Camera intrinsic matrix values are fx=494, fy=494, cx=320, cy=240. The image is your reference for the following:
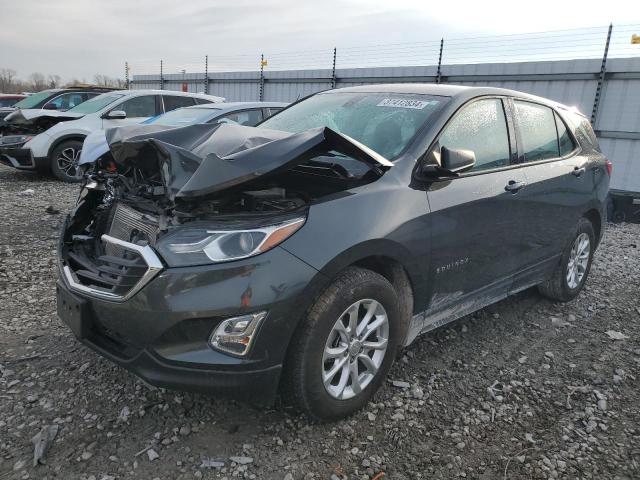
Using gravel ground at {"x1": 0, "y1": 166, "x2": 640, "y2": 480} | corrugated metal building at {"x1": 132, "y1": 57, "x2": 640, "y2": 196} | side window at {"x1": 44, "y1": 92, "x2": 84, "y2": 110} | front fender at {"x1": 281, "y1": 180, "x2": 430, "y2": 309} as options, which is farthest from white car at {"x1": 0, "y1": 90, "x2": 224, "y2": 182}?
front fender at {"x1": 281, "y1": 180, "x2": 430, "y2": 309}

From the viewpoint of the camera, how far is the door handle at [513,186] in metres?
3.30

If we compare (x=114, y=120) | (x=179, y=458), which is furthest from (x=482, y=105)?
(x=114, y=120)

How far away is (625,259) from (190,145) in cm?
548

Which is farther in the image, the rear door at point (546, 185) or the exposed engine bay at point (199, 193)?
the rear door at point (546, 185)

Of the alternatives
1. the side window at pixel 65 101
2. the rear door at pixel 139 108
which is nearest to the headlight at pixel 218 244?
the rear door at pixel 139 108

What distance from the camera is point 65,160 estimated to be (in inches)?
356

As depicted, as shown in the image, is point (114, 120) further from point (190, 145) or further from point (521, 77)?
point (521, 77)

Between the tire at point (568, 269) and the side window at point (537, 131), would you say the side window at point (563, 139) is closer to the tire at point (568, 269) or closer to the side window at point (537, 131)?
the side window at point (537, 131)

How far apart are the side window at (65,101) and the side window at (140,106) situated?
1729 millimetres

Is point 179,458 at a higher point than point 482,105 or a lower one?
lower

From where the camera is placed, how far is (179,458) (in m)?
2.26

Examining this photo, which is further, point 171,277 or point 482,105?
point 482,105

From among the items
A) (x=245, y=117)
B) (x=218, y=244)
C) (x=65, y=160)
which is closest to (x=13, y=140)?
(x=65, y=160)

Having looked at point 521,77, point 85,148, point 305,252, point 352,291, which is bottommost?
point 352,291
